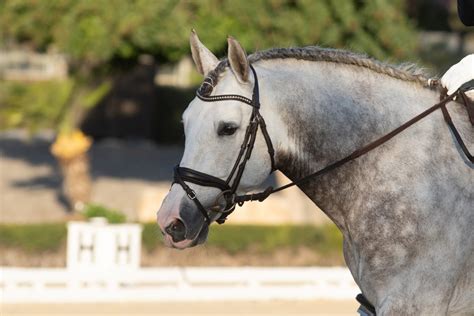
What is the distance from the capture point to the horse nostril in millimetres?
4074

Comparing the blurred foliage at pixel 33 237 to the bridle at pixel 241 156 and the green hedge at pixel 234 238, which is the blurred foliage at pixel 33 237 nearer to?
the green hedge at pixel 234 238

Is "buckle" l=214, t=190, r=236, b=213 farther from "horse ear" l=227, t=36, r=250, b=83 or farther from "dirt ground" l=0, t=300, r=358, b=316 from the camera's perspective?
"dirt ground" l=0, t=300, r=358, b=316

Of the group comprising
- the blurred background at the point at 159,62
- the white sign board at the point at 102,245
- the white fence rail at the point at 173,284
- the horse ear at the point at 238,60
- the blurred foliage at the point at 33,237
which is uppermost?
the blurred background at the point at 159,62

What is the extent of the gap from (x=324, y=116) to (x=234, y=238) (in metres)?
8.84

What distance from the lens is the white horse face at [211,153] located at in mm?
4094

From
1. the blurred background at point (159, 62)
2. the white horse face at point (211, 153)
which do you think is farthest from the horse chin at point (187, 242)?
the blurred background at point (159, 62)

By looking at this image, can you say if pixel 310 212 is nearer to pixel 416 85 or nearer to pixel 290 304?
pixel 290 304

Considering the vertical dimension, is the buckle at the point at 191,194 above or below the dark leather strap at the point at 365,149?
below

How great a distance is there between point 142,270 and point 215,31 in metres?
4.91

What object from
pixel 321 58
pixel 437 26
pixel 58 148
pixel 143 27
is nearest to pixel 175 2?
pixel 143 27

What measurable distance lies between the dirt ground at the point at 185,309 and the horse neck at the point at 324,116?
6231 millimetres

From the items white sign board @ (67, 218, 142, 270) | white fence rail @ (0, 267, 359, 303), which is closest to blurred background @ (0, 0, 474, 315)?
white sign board @ (67, 218, 142, 270)

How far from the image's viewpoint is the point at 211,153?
415 cm

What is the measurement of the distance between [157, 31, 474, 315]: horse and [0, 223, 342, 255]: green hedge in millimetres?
8330
